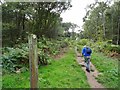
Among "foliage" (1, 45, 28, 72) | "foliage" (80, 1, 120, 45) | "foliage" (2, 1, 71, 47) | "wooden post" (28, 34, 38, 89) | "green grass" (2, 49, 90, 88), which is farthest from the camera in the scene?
"foliage" (80, 1, 120, 45)

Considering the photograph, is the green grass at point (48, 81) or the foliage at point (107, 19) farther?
the foliage at point (107, 19)

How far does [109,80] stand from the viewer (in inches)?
462

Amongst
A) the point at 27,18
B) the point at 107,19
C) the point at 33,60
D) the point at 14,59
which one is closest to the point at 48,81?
the point at 14,59

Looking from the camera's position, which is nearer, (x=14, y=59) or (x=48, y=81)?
(x=48, y=81)

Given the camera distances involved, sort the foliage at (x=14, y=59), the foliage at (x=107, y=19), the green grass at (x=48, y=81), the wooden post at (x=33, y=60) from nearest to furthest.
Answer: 1. the wooden post at (x=33, y=60)
2. the green grass at (x=48, y=81)
3. the foliage at (x=14, y=59)
4. the foliage at (x=107, y=19)

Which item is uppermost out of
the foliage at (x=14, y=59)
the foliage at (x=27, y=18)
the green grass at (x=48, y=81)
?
the foliage at (x=27, y=18)

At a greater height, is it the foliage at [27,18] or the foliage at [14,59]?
the foliage at [27,18]

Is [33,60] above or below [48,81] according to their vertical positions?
above

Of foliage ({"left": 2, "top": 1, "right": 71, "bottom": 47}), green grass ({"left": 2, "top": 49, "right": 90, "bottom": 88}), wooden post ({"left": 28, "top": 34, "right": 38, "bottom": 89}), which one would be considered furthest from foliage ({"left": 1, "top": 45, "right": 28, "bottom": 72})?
foliage ({"left": 2, "top": 1, "right": 71, "bottom": 47})

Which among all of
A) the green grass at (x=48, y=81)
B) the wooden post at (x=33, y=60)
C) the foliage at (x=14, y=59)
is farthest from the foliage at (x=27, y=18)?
the wooden post at (x=33, y=60)

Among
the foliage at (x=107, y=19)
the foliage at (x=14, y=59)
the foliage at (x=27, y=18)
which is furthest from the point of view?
the foliage at (x=107, y=19)

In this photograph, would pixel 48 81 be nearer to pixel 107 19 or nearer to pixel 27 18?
pixel 27 18

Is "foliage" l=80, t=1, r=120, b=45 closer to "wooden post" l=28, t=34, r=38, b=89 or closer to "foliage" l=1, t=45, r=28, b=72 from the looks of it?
"foliage" l=1, t=45, r=28, b=72

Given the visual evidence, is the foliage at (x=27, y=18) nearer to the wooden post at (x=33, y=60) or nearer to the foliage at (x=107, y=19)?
the foliage at (x=107, y=19)
